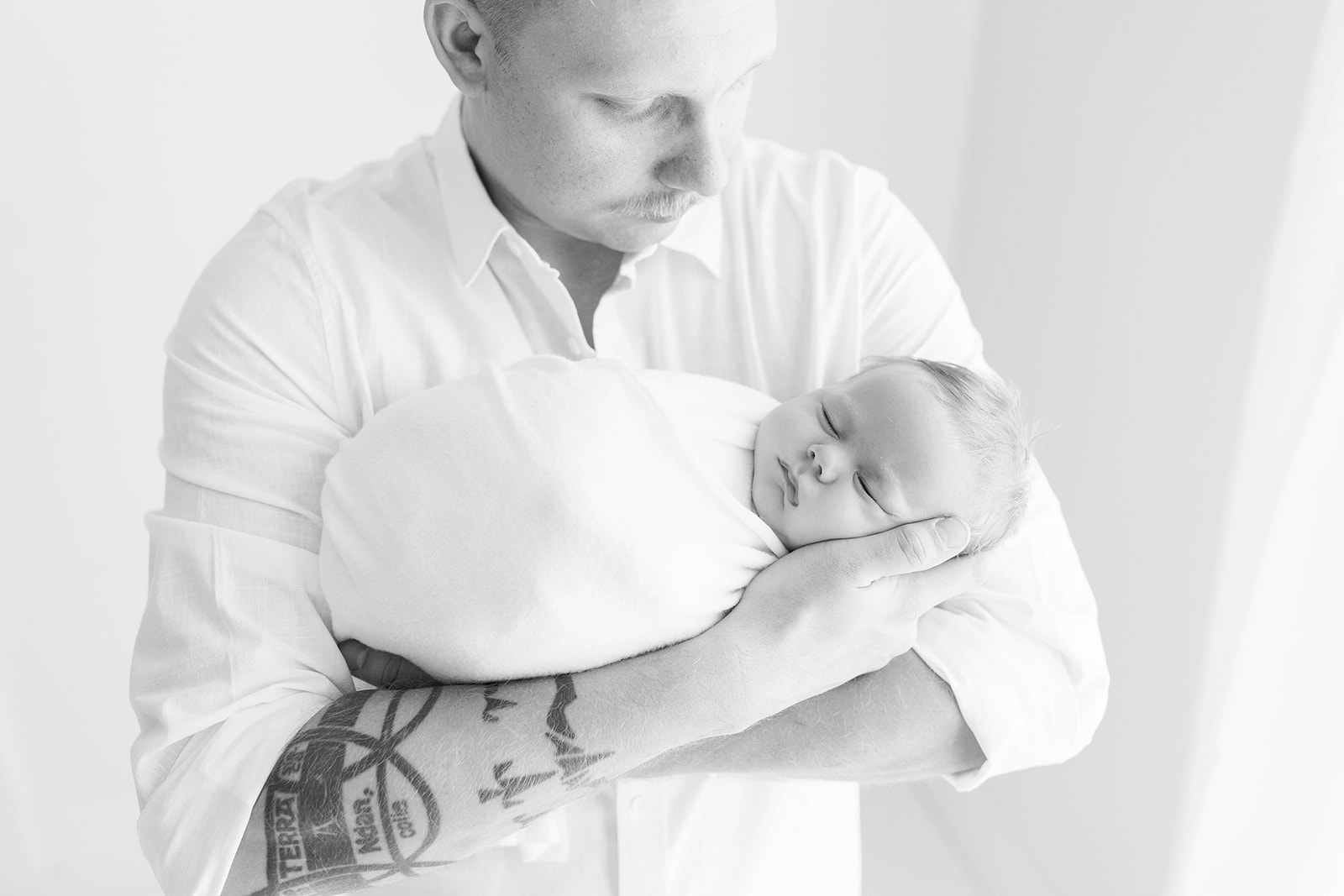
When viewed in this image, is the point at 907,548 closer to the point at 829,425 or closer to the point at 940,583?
the point at 940,583

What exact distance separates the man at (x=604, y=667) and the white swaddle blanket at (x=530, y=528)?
5cm

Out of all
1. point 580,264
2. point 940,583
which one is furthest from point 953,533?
point 580,264

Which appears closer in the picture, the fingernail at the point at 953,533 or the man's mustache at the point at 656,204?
the fingernail at the point at 953,533

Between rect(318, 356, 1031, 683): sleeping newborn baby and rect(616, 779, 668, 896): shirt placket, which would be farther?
rect(616, 779, 668, 896): shirt placket

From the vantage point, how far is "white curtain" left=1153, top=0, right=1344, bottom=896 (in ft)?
5.17

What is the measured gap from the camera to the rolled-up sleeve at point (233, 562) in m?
1.15

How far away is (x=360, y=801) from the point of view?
114 centimetres

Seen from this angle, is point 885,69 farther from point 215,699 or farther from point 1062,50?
point 215,699

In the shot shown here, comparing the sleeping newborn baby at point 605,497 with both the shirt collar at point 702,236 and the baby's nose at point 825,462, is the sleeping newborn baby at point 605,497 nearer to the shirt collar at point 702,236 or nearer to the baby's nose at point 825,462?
the baby's nose at point 825,462

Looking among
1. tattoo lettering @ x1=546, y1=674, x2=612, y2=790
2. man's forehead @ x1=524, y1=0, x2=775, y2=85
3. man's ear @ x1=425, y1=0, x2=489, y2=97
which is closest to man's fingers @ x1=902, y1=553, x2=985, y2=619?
tattoo lettering @ x1=546, y1=674, x2=612, y2=790

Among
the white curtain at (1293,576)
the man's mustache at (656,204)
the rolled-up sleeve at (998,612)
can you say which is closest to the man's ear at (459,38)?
the man's mustache at (656,204)

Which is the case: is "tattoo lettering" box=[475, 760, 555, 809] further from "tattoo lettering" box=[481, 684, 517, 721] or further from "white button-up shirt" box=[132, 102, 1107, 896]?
"white button-up shirt" box=[132, 102, 1107, 896]

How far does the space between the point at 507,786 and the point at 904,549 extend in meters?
0.50

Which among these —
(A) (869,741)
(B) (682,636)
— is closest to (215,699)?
(B) (682,636)
